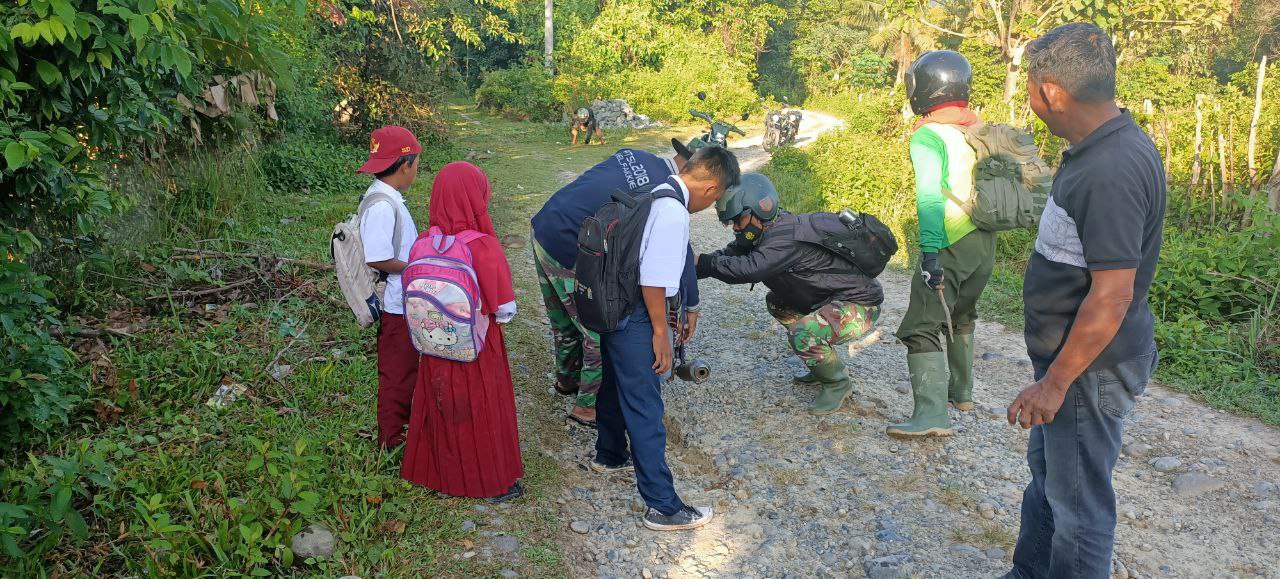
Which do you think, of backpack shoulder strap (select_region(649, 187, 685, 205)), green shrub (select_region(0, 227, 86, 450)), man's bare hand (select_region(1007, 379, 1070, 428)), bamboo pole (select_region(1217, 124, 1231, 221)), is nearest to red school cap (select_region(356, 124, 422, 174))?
backpack shoulder strap (select_region(649, 187, 685, 205))

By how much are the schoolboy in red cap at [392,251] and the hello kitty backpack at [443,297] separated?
8.7 inches

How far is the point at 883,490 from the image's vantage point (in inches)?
150

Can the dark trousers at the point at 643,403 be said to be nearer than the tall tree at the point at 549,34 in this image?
Yes

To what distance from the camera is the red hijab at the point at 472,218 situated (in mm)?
3311

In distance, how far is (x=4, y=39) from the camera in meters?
2.90

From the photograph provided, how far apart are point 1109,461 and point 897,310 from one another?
4232mm

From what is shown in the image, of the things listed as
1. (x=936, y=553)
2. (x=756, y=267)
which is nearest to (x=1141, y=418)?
(x=936, y=553)

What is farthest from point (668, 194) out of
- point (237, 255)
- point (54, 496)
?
point (237, 255)

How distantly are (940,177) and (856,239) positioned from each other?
53 cm

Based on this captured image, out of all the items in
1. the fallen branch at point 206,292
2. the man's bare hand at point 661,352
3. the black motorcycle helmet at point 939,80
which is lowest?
the fallen branch at point 206,292

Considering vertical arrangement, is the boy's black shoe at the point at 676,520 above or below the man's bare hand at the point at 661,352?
below

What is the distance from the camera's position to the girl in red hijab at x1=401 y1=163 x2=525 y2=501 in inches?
131

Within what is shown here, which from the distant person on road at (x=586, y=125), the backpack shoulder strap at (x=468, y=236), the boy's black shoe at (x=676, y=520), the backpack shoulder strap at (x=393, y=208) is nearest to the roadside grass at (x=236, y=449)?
the boy's black shoe at (x=676, y=520)

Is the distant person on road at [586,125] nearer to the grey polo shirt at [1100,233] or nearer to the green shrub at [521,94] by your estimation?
the green shrub at [521,94]
